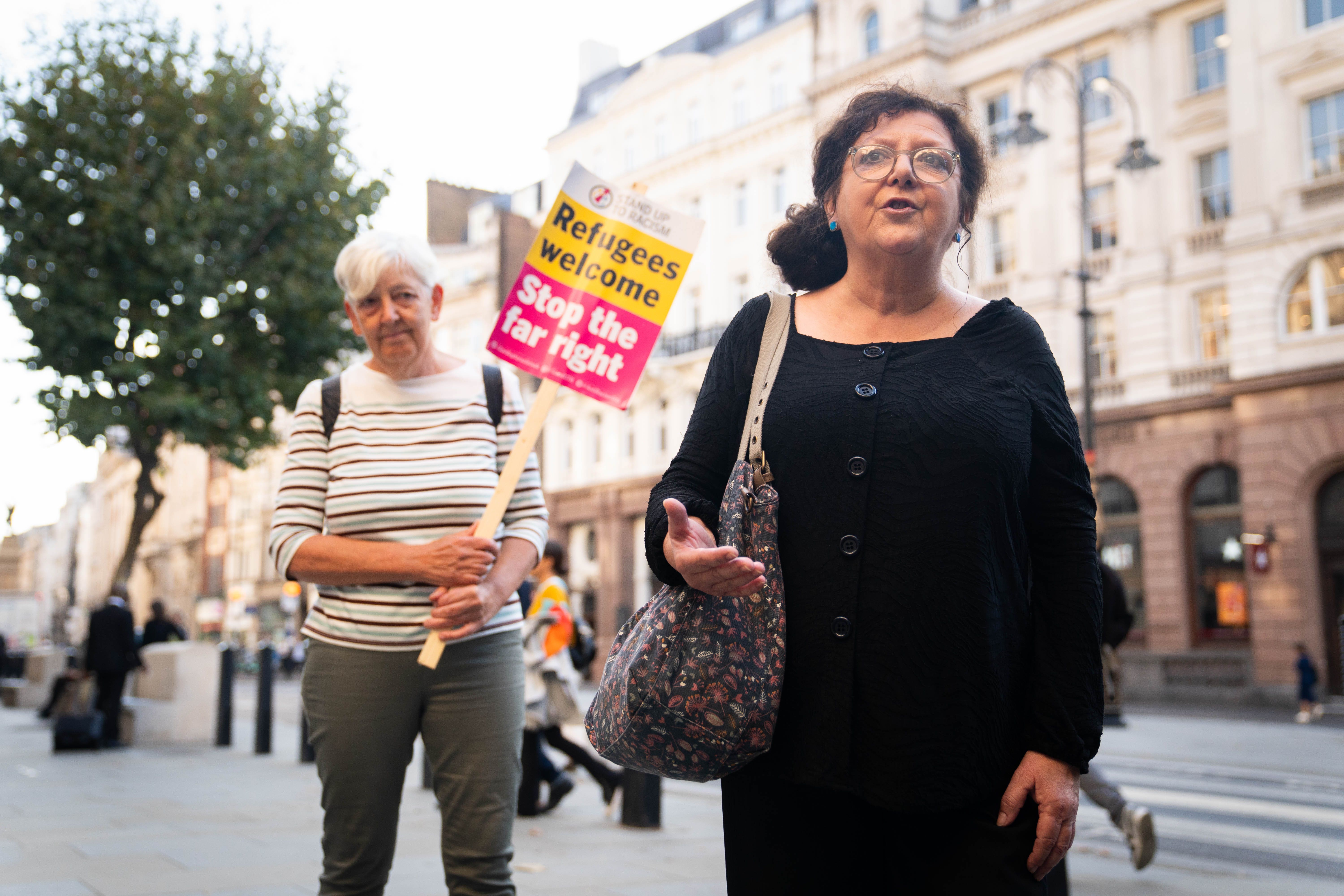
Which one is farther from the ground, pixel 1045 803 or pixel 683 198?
pixel 683 198

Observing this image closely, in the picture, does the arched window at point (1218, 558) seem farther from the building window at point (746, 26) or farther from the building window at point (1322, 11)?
the building window at point (746, 26)

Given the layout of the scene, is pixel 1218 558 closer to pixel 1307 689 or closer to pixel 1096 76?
pixel 1307 689

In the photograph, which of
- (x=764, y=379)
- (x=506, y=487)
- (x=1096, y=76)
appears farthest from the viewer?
(x=1096, y=76)

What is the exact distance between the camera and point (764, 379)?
89.1 inches

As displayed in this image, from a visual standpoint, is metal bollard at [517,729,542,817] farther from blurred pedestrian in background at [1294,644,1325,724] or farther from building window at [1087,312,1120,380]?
building window at [1087,312,1120,380]

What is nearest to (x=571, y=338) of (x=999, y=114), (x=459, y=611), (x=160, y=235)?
(x=459, y=611)

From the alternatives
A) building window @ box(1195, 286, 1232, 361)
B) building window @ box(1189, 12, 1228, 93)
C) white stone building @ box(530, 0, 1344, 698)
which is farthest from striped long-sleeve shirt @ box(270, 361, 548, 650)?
building window @ box(1189, 12, 1228, 93)

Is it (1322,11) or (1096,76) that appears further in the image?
(1096,76)

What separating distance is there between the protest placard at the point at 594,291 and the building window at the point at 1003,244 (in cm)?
2740

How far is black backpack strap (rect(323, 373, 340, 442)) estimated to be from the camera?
3318 mm

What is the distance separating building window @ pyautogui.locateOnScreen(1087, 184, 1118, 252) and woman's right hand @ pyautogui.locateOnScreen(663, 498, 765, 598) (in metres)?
27.3

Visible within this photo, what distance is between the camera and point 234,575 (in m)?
75.0

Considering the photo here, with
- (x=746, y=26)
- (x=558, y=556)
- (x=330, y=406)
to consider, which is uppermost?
(x=746, y=26)

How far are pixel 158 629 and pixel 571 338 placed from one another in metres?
17.0
